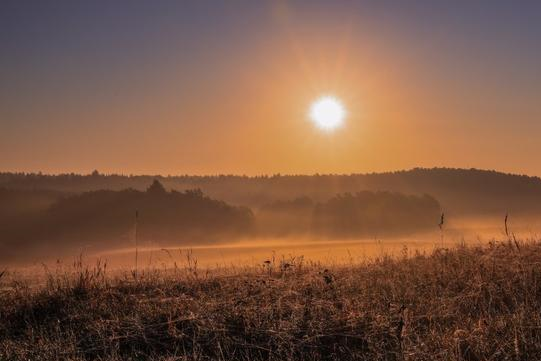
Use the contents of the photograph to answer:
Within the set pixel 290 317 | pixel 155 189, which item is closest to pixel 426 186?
pixel 155 189

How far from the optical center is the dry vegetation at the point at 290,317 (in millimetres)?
6105

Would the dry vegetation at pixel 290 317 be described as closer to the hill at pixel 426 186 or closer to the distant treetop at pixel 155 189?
the distant treetop at pixel 155 189

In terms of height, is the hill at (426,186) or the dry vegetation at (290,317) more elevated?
the hill at (426,186)

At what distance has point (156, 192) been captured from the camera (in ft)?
135

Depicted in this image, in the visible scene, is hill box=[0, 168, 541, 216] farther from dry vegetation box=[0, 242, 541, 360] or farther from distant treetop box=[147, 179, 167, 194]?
dry vegetation box=[0, 242, 541, 360]

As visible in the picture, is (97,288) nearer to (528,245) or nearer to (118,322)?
(118,322)

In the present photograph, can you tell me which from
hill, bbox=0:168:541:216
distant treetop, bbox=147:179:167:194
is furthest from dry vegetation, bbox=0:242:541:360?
hill, bbox=0:168:541:216

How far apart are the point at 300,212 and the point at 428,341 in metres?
54.8

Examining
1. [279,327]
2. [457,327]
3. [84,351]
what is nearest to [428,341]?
[457,327]

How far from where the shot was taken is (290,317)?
6.91 m

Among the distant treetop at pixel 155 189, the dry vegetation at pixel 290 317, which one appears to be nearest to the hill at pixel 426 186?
the distant treetop at pixel 155 189

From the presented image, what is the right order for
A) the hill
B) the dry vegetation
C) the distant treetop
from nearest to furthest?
the dry vegetation, the distant treetop, the hill

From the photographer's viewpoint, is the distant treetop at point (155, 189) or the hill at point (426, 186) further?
the hill at point (426, 186)

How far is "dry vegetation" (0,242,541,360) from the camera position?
20.0 feet
